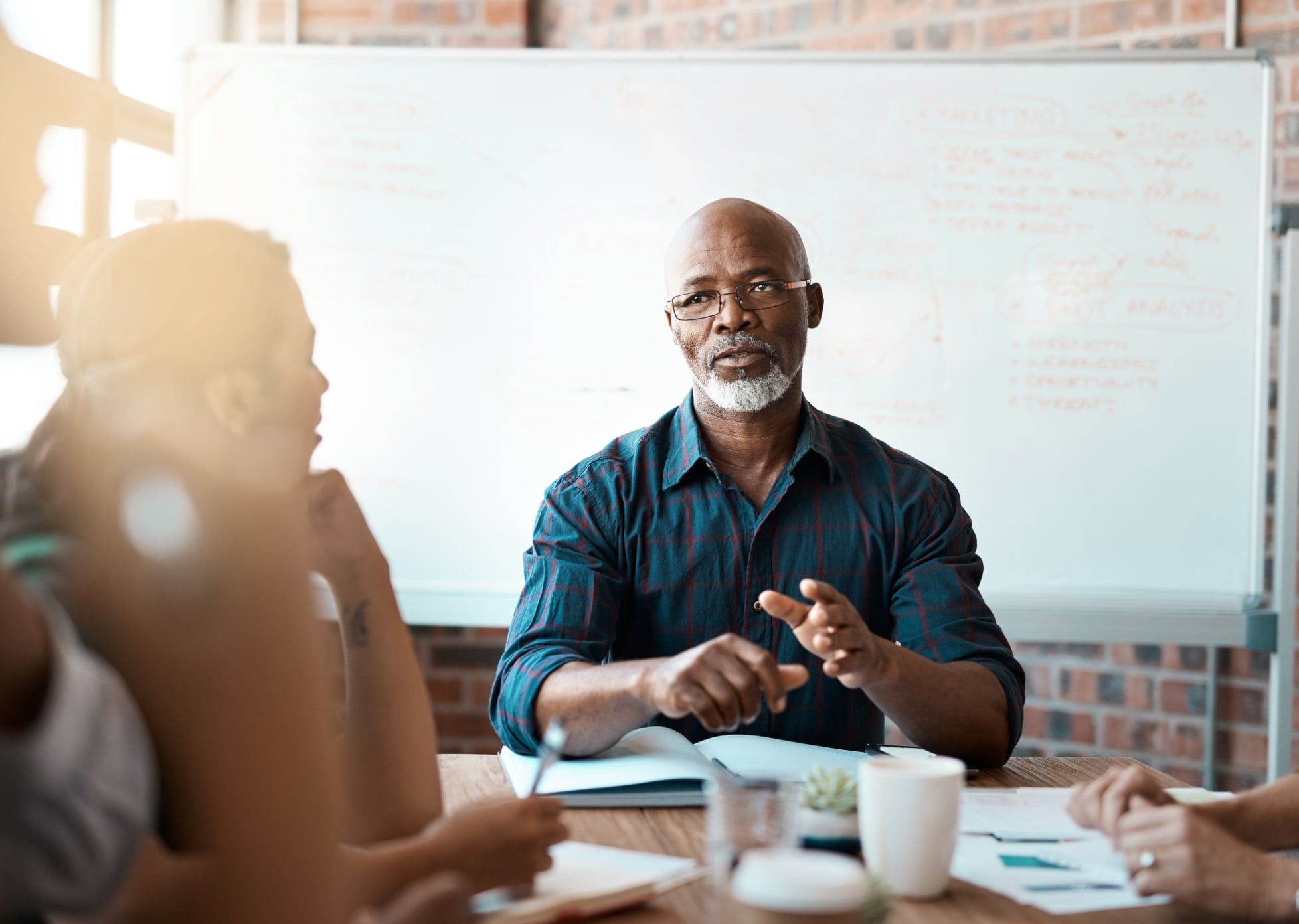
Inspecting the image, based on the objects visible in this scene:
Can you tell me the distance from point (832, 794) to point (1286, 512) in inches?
67.1

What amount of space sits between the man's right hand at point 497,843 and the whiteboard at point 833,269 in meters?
1.55

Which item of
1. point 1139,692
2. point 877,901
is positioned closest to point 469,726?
point 1139,692

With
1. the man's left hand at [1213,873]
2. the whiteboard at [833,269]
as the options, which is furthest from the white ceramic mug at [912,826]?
the whiteboard at [833,269]

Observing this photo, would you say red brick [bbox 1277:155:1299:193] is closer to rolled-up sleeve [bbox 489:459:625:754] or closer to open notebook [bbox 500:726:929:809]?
rolled-up sleeve [bbox 489:459:625:754]

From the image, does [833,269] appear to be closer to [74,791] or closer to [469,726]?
[469,726]

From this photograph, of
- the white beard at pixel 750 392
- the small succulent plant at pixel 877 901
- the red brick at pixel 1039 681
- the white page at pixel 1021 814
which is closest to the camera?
the small succulent plant at pixel 877 901

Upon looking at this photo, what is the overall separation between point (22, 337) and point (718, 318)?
1.29m

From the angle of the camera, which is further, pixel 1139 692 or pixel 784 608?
pixel 1139 692

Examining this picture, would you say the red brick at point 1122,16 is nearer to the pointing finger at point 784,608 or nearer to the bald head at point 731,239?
the bald head at point 731,239

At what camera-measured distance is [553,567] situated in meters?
1.55

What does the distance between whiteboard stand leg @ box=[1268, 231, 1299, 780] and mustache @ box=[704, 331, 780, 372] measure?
114cm

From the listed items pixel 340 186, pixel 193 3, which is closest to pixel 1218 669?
pixel 340 186

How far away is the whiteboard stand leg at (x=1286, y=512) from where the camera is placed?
223 centimetres

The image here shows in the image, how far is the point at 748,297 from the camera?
1.76 meters
